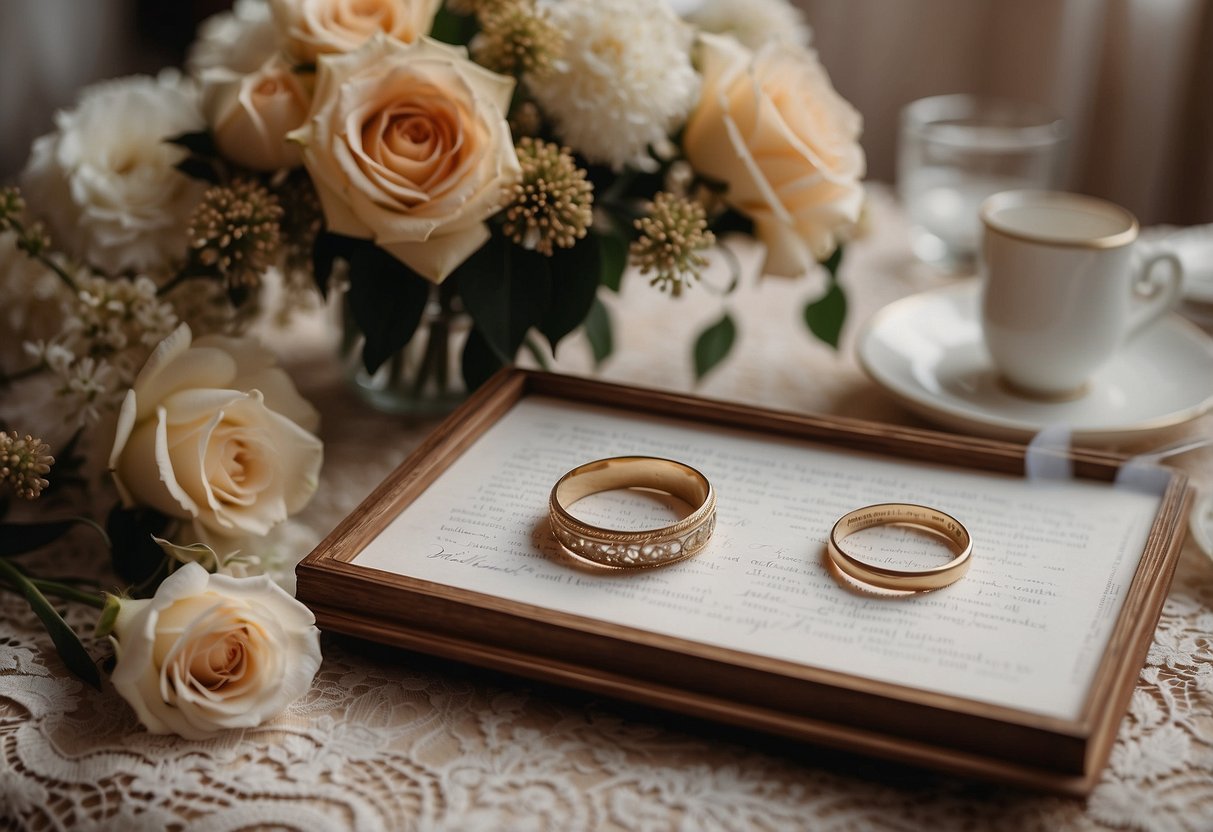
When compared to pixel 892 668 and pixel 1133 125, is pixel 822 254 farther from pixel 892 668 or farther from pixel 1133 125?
pixel 1133 125

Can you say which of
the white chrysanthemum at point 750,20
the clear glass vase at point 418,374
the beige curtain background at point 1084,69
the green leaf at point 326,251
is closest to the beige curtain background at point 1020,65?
the beige curtain background at point 1084,69

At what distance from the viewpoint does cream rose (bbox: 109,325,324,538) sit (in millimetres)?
695

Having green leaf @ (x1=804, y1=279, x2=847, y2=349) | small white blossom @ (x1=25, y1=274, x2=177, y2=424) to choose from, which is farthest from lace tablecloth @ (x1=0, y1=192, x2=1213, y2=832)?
green leaf @ (x1=804, y1=279, x2=847, y2=349)

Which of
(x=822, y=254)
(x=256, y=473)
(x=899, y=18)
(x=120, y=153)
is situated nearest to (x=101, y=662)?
(x=256, y=473)

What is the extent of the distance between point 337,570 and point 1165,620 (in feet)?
1.70

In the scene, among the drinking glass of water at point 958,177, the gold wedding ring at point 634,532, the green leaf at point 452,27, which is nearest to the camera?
the gold wedding ring at point 634,532

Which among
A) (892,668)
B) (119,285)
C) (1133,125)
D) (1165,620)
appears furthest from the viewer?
(1133,125)

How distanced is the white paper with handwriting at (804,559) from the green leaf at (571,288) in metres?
0.07

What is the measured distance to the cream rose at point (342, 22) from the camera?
2.61 ft

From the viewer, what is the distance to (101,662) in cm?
67

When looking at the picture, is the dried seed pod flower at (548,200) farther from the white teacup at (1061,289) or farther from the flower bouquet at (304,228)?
the white teacup at (1061,289)

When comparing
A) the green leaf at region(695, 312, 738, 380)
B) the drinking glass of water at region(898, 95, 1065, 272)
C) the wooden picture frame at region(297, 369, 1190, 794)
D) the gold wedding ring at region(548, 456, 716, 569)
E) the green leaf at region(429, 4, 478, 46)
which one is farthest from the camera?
the drinking glass of water at region(898, 95, 1065, 272)

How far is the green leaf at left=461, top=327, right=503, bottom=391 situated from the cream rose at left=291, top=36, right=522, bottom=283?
0.41 ft

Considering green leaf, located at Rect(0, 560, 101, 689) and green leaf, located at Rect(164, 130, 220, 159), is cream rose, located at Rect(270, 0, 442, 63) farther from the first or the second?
green leaf, located at Rect(0, 560, 101, 689)
